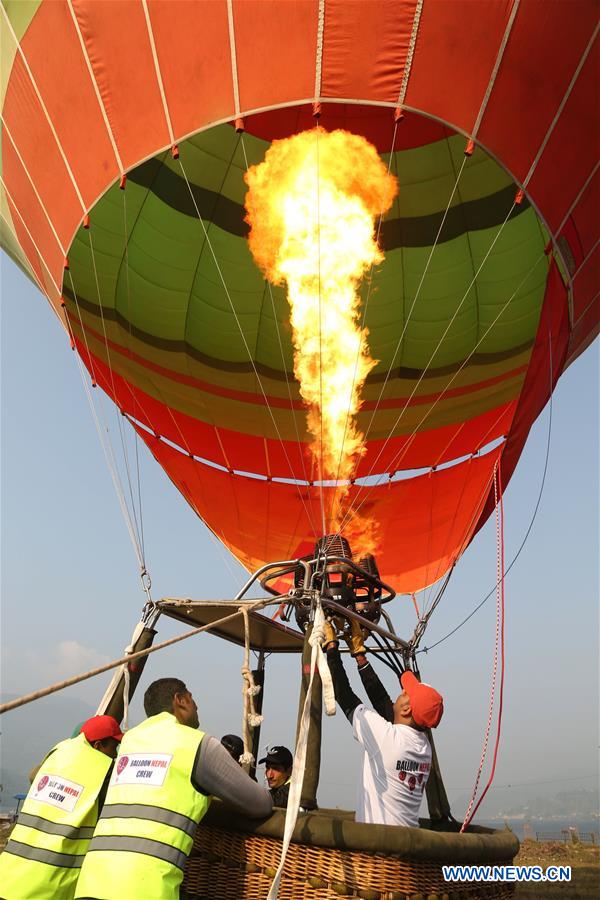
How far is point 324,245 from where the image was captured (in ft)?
22.0

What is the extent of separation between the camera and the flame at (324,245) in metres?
6.40

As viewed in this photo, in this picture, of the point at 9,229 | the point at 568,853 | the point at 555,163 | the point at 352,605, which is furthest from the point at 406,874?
the point at 568,853

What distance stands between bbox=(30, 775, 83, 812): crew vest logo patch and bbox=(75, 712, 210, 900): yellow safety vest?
29 cm

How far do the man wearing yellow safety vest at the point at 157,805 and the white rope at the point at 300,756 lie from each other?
0.13 metres

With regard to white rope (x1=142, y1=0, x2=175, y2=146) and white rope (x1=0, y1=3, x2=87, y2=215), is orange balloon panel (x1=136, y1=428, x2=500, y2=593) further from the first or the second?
white rope (x1=142, y1=0, x2=175, y2=146)

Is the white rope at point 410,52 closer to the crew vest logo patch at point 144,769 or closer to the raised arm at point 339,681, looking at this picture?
the raised arm at point 339,681

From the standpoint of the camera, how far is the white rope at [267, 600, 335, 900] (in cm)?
224

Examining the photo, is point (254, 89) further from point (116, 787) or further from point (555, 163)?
point (116, 787)

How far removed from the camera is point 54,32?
5.32 meters

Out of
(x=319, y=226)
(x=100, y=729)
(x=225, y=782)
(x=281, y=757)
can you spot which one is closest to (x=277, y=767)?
(x=281, y=757)

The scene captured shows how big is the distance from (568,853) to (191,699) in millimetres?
11266

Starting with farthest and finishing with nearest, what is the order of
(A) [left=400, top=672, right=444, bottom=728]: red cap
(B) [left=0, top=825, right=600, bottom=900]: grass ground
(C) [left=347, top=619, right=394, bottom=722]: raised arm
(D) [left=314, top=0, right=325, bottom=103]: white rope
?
(B) [left=0, top=825, right=600, bottom=900]: grass ground < (D) [left=314, top=0, right=325, bottom=103]: white rope < (C) [left=347, top=619, right=394, bottom=722]: raised arm < (A) [left=400, top=672, right=444, bottom=728]: red cap

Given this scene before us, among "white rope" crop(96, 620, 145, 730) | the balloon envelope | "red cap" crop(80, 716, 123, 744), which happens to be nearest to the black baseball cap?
"white rope" crop(96, 620, 145, 730)

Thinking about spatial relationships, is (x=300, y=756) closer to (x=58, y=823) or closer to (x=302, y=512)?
(x=58, y=823)
